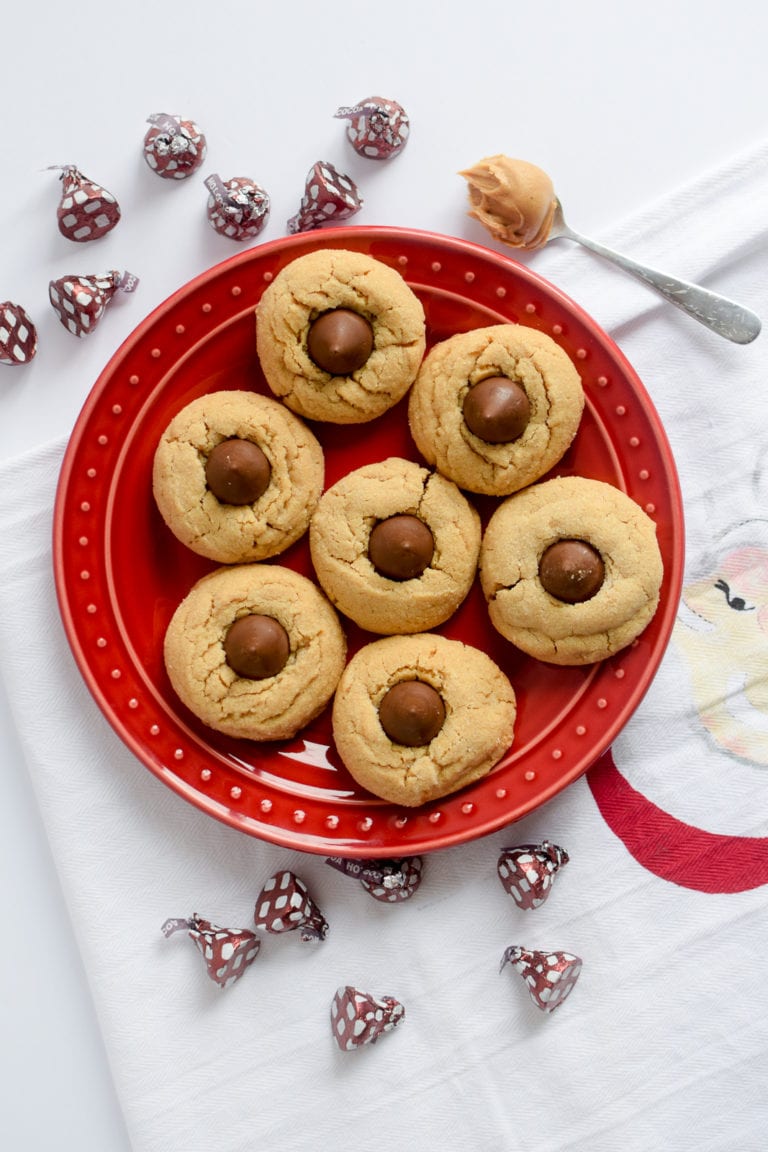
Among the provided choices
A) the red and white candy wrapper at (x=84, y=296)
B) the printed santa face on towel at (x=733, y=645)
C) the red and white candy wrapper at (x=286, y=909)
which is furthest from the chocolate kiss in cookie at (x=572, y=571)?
the red and white candy wrapper at (x=84, y=296)

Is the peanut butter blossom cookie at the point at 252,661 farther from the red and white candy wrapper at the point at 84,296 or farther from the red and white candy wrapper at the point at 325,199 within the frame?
the red and white candy wrapper at the point at 325,199

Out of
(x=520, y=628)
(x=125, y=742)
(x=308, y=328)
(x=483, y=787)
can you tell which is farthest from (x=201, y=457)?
(x=483, y=787)

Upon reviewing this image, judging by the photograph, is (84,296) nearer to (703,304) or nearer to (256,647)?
(256,647)

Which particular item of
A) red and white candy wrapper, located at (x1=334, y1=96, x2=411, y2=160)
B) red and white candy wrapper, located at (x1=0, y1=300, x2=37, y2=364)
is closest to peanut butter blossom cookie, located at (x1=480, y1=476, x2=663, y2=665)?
red and white candy wrapper, located at (x1=334, y1=96, x2=411, y2=160)

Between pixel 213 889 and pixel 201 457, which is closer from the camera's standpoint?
pixel 201 457

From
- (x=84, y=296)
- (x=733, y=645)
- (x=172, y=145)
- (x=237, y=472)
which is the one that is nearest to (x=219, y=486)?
(x=237, y=472)

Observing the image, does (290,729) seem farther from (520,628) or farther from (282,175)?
(282,175)

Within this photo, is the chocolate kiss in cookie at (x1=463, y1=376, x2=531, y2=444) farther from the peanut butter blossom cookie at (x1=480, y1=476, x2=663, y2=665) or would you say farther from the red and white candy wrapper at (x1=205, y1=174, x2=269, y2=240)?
the red and white candy wrapper at (x1=205, y1=174, x2=269, y2=240)
